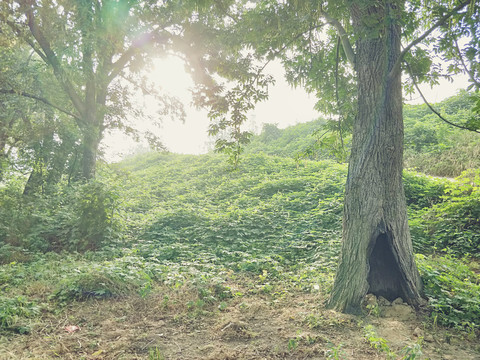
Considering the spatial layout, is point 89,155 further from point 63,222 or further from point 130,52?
point 130,52

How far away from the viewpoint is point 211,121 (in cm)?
583

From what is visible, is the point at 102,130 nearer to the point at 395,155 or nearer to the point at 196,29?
the point at 196,29

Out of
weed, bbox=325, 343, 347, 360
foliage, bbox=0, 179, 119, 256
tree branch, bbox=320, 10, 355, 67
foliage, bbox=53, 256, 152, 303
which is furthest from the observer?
foliage, bbox=0, 179, 119, 256

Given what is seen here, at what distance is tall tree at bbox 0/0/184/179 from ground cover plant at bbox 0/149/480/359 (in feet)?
16.6

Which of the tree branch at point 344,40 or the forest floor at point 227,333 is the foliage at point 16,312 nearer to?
the forest floor at point 227,333

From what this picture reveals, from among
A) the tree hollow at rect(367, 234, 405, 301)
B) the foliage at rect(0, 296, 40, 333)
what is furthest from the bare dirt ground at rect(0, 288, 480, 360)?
the tree hollow at rect(367, 234, 405, 301)

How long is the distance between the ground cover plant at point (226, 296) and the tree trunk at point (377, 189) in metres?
0.42

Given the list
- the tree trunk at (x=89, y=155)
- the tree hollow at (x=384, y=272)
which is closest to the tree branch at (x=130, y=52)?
the tree trunk at (x=89, y=155)

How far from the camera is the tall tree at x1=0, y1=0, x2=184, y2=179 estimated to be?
8.41 metres

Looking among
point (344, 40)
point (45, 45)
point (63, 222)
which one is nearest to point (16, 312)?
point (63, 222)

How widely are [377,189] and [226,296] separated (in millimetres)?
2761

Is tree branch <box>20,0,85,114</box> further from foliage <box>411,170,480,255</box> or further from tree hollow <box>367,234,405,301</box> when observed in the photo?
foliage <box>411,170,480,255</box>

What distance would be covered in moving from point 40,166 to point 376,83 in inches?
464

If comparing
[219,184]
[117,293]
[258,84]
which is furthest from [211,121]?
[219,184]
